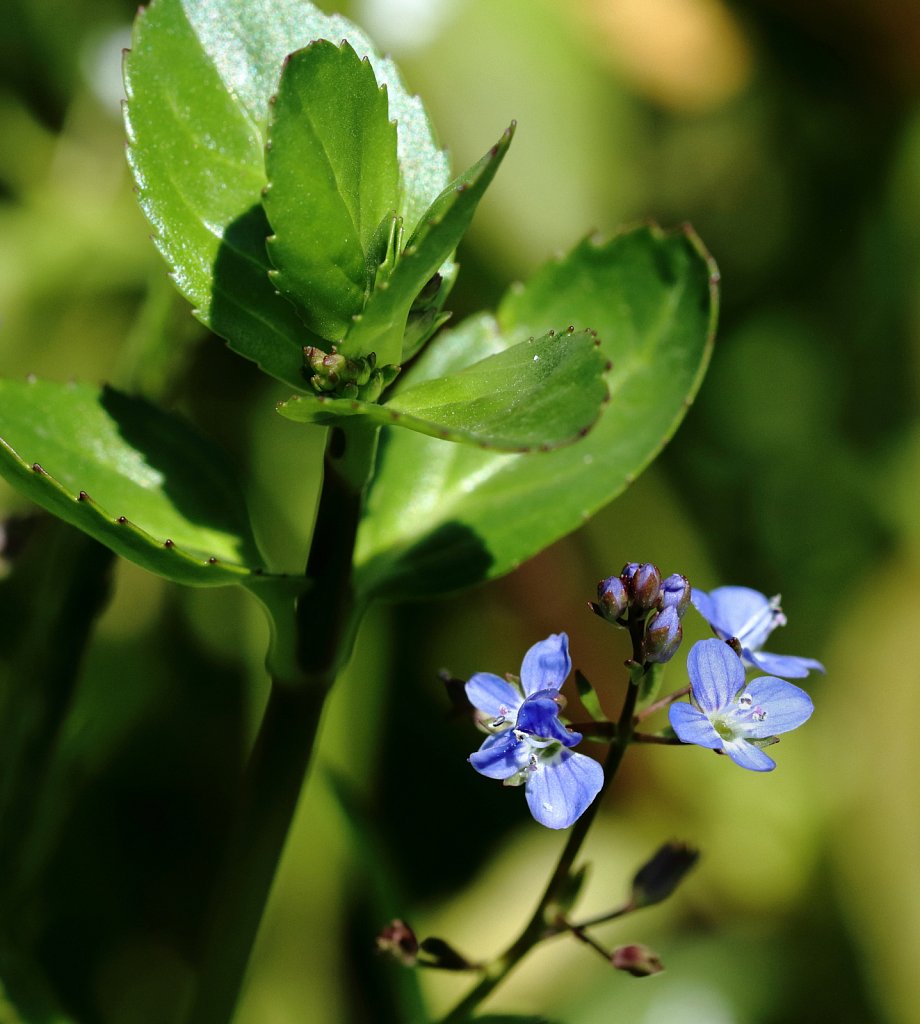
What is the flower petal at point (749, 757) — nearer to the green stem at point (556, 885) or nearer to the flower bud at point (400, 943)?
the green stem at point (556, 885)

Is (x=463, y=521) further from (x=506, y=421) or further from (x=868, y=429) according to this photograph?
(x=868, y=429)

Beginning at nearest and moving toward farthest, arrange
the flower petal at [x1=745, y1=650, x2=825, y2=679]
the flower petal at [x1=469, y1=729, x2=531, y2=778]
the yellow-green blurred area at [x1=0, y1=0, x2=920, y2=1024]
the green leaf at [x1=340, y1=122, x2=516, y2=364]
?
1. the green leaf at [x1=340, y1=122, x2=516, y2=364]
2. the flower petal at [x1=469, y1=729, x2=531, y2=778]
3. the flower petal at [x1=745, y1=650, x2=825, y2=679]
4. the yellow-green blurred area at [x1=0, y1=0, x2=920, y2=1024]

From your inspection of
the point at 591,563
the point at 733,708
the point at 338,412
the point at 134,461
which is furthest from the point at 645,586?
the point at 591,563

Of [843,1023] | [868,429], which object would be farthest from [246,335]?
[868,429]

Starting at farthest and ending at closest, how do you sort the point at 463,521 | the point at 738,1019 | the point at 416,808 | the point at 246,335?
the point at 416,808
the point at 738,1019
the point at 463,521
the point at 246,335

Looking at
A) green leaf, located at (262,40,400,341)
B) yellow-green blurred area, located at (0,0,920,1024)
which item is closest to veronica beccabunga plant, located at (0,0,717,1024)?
green leaf, located at (262,40,400,341)

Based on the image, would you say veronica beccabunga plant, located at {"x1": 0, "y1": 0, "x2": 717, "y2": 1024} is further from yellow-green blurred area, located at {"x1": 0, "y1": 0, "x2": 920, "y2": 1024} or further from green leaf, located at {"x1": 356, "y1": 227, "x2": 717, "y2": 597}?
yellow-green blurred area, located at {"x1": 0, "y1": 0, "x2": 920, "y2": 1024}

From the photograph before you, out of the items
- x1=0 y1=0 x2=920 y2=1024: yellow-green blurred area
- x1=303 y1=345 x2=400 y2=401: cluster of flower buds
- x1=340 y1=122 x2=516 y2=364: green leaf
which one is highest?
x1=340 y1=122 x2=516 y2=364: green leaf
